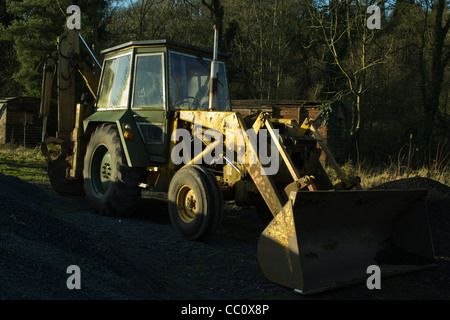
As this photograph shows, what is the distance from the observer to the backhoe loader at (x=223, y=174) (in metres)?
4.68

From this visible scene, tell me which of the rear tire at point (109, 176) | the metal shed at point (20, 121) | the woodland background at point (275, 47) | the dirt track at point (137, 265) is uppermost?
the woodland background at point (275, 47)

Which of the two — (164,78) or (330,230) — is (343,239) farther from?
(164,78)

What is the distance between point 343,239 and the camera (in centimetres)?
507

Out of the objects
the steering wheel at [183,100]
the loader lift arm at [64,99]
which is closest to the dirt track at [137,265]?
the steering wheel at [183,100]

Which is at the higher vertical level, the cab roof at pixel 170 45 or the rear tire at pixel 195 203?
the cab roof at pixel 170 45

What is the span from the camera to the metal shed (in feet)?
62.1

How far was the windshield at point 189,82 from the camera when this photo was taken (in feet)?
22.5

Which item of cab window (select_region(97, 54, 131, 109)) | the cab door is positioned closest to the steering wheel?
the cab door

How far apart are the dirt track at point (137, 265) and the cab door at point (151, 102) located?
1.22 m

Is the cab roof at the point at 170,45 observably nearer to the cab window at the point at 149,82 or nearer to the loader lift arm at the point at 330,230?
the cab window at the point at 149,82

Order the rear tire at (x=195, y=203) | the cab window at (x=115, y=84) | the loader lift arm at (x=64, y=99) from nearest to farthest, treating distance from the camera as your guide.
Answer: the rear tire at (x=195, y=203), the cab window at (x=115, y=84), the loader lift arm at (x=64, y=99)

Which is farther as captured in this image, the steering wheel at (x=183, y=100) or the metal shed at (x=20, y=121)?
the metal shed at (x=20, y=121)

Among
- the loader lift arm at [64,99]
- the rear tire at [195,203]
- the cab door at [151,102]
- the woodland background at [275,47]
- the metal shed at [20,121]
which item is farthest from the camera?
the woodland background at [275,47]

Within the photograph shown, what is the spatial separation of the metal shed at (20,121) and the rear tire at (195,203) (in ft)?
49.2
